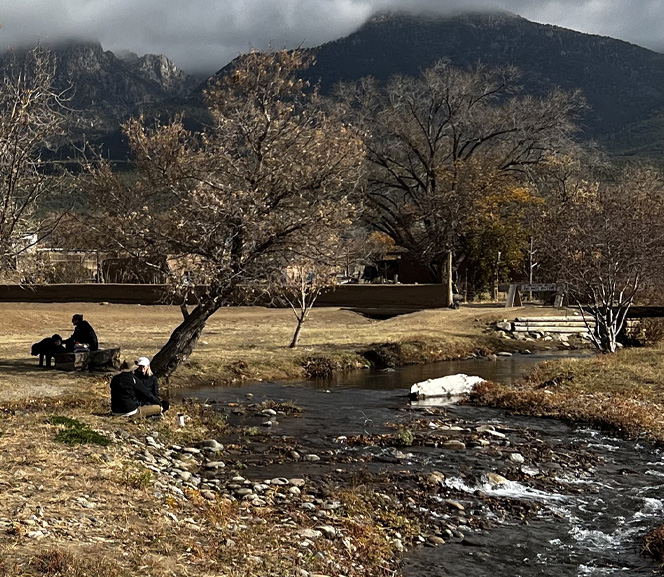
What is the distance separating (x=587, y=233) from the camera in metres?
25.3

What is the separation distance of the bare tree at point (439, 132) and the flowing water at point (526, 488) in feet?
113

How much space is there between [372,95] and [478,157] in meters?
9.97

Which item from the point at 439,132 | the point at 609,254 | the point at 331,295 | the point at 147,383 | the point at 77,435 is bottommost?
the point at 77,435

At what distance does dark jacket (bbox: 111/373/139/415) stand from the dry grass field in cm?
301

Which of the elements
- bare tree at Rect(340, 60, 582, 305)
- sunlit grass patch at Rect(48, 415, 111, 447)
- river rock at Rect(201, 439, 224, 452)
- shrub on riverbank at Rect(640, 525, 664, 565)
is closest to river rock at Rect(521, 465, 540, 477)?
shrub on riverbank at Rect(640, 525, 664, 565)

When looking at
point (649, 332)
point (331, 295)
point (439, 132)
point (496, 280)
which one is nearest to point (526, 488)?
point (649, 332)

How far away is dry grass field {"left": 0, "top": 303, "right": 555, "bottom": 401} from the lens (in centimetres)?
2223

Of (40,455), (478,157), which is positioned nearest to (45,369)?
(40,455)

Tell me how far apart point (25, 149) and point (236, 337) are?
69.9ft

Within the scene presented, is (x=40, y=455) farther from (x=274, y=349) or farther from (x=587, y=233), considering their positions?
(x=587, y=233)

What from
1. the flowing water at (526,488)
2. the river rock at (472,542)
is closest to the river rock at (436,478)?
the flowing water at (526,488)

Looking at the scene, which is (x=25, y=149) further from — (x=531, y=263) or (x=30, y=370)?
(x=531, y=263)

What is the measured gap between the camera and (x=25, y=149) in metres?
11.6

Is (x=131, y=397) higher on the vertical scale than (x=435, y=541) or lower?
higher
